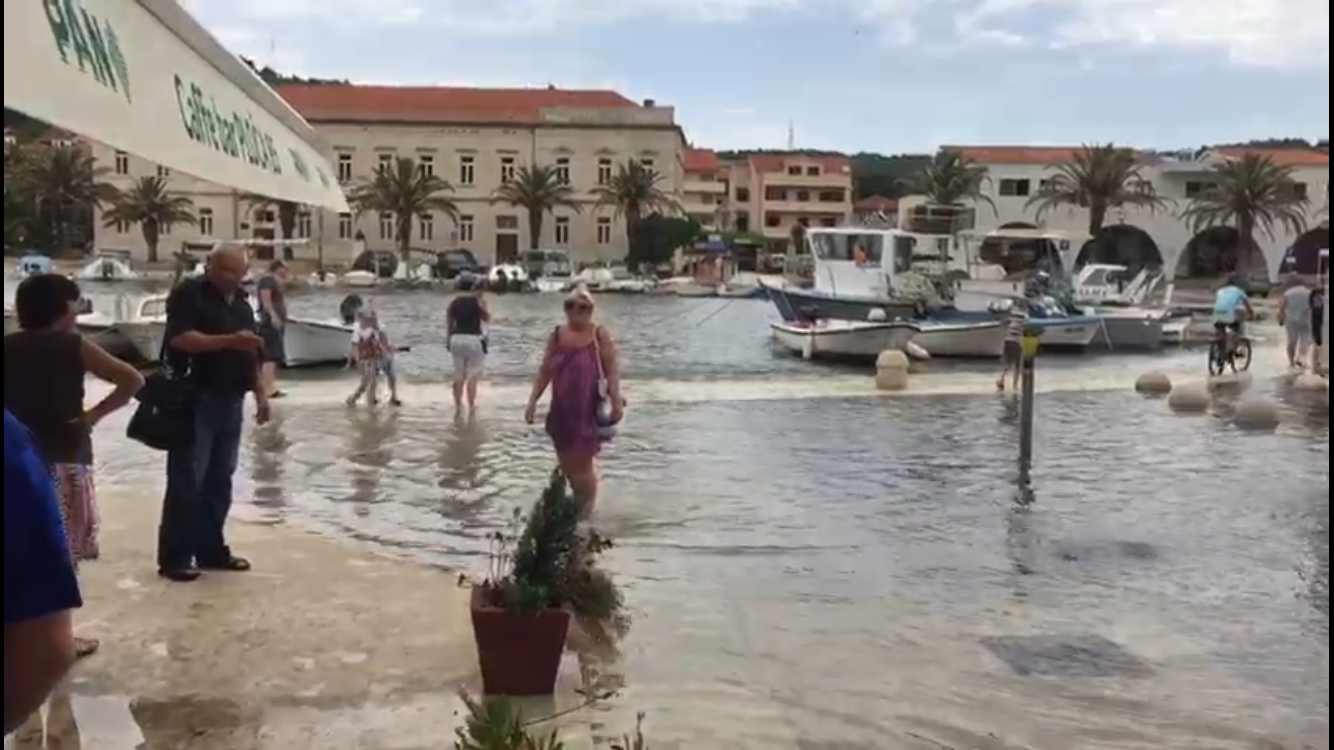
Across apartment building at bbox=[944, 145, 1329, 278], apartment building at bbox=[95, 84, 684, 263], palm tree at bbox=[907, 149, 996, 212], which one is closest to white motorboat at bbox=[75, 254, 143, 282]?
apartment building at bbox=[95, 84, 684, 263]

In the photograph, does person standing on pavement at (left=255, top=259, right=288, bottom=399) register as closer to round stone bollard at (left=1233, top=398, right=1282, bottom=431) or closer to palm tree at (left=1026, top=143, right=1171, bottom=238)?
round stone bollard at (left=1233, top=398, right=1282, bottom=431)

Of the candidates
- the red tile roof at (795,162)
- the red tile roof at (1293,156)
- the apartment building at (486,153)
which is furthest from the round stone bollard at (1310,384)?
the red tile roof at (795,162)

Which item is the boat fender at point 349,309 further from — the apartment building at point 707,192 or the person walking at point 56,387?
the apartment building at point 707,192

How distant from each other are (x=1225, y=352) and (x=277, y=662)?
20.7 metres

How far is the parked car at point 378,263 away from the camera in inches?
2854

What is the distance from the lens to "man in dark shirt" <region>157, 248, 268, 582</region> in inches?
275

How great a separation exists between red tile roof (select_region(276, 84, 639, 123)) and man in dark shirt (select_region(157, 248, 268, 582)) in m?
79.4

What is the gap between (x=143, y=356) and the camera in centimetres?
2358

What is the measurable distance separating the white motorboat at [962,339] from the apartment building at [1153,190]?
47.7 metres

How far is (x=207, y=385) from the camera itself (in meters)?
7.09

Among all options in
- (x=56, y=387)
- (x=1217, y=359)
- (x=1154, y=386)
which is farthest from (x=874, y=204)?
(x=56, y=387)

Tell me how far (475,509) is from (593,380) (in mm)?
2400

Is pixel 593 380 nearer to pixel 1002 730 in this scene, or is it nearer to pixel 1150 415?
pixel 1002 730

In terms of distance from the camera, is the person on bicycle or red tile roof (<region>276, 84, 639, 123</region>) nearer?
Answer: the person on bicycle
